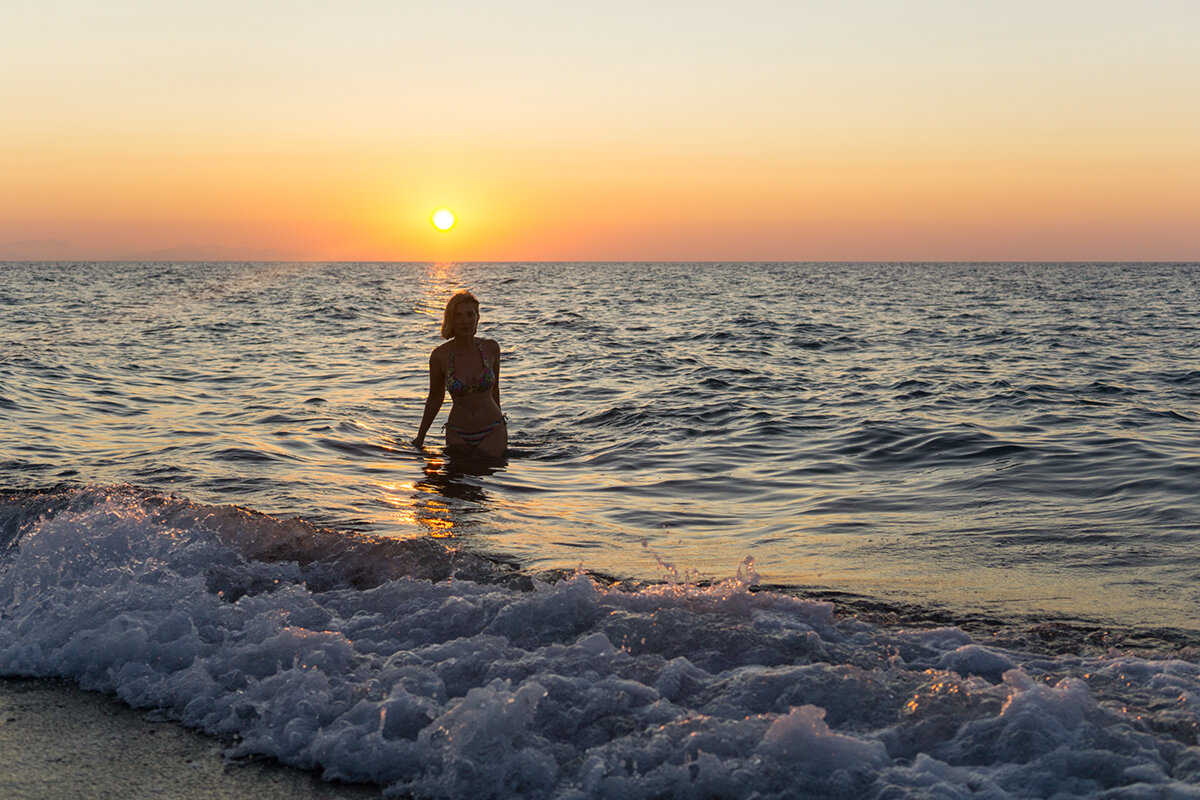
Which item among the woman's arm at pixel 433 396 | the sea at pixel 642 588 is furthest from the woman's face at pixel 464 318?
the sea at pixel 642 588

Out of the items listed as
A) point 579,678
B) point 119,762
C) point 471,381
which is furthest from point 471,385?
point 119,762

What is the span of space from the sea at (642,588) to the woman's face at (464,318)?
1293mm

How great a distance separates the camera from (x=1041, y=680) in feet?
12.0

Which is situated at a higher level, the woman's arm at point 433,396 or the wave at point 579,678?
the woman's arm at point 433,396

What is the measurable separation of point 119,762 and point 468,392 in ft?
20.3

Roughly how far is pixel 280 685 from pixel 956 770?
2484 mm

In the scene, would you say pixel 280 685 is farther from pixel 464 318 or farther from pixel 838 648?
pixel 464 318

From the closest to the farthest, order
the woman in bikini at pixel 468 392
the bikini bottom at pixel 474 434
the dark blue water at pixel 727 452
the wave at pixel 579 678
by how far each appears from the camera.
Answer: the wave at pixel 579 678, the dark blue water at pixel 727 452, the woman in bikini at pixel 468 392, the bikini bottom at pixel 474 434

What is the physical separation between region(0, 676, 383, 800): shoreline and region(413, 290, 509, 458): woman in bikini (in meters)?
5.65

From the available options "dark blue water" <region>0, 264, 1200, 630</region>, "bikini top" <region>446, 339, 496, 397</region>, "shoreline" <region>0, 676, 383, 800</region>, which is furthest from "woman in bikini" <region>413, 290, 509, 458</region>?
"shoreline" <region>0, 676, 383, 800</region>

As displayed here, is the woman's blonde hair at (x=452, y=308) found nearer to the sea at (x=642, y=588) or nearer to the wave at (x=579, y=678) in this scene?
the sea at (x=642, y=588)

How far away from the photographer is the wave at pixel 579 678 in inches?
120

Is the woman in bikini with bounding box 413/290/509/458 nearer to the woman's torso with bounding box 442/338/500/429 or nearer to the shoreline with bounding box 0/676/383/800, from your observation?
the woman's torso with bounding box 442/338/500/429

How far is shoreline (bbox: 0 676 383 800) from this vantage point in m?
3.10
